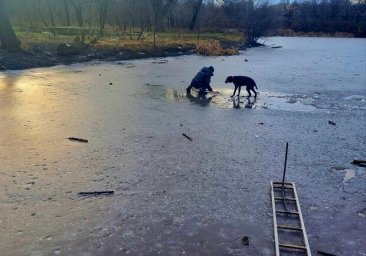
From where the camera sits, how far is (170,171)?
6.50 metres

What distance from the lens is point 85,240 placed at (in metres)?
4.43

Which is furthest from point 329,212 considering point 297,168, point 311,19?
point 311,19

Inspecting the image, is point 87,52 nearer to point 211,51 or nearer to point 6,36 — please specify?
point 6,36

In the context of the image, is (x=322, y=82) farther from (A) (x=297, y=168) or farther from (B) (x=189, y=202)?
(B) (x=189, y=202)

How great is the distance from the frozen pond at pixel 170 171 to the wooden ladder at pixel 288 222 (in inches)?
4.6

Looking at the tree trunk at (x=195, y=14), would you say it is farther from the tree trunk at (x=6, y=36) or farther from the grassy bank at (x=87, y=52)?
the tree trunk at (x=6, y=36)

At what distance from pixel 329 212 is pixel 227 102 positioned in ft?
24.5

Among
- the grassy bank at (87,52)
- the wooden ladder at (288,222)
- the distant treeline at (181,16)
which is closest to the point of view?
the wooden ladder at (288,222)

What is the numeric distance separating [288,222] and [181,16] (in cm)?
5847

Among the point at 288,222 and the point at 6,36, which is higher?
the point at 6,36

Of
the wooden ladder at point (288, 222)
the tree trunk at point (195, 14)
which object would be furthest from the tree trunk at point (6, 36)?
the tree trunk at point (195, 14)

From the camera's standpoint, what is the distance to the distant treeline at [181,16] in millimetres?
43656

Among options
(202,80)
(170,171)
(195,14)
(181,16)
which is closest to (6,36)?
(202,80)

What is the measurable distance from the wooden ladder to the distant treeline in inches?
1045
